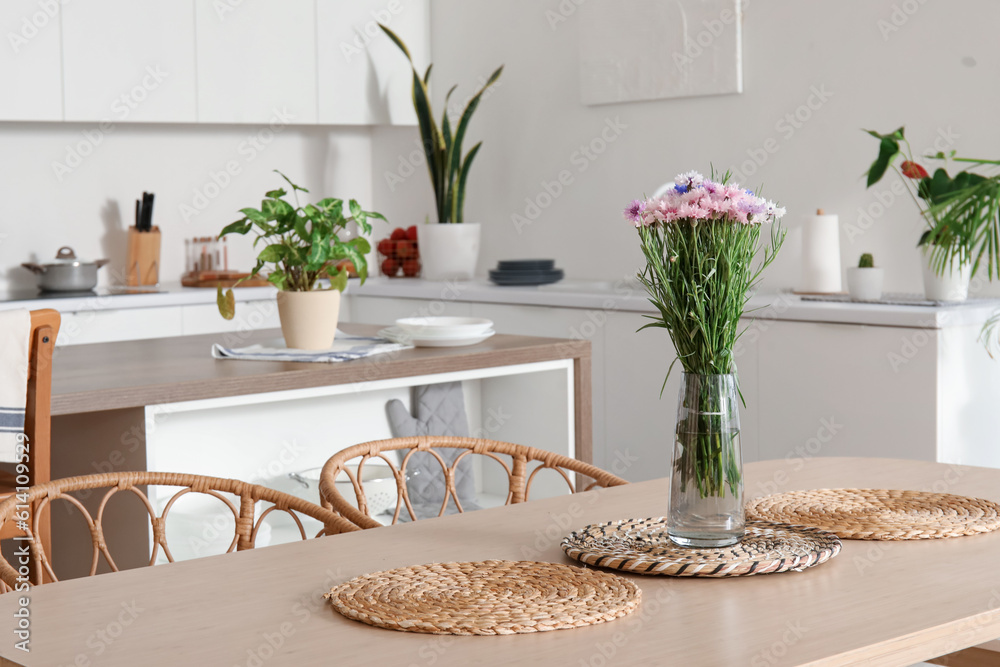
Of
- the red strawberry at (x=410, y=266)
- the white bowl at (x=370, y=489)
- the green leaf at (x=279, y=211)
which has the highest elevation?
the green leaf at (x=279, y=211)

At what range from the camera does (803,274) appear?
3662 mm

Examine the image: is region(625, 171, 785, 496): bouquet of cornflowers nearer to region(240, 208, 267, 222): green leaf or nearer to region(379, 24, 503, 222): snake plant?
region(240, 208, 267, 222): green leaf

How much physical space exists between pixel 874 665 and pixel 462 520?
616mm

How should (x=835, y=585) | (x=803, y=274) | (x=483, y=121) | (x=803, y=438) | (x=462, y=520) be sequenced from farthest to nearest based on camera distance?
(x=483, y=121), (x=803, y=274), (x=803, y=438), (x=462, y=520), (x=835, y=585)

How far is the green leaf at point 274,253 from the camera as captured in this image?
104 inches

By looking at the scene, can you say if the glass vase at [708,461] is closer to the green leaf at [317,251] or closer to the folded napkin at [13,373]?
the folded napkin at [13,373]

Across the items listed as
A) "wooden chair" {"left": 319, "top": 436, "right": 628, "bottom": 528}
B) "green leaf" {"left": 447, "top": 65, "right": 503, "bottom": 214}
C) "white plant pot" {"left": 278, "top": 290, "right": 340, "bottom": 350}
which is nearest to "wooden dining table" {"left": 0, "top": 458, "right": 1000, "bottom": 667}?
"wooden chair" {"left": 319, "top": 436, "right": 628, "bottom": 528}

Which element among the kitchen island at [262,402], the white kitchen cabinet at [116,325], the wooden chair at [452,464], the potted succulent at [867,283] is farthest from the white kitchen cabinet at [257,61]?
the wooden chair at [452,464]

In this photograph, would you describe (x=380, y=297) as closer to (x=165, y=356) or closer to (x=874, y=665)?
(x=165, y=356)

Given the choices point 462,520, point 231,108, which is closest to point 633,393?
point 231,108

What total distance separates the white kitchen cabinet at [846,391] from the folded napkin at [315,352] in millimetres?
1167

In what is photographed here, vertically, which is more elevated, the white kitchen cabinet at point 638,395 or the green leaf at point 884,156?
the green leaf at point 884,156

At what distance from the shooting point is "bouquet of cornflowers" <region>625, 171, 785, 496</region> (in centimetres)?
116

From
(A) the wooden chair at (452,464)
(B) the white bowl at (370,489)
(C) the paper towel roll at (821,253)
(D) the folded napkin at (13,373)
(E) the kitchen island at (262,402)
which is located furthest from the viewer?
(C) the paper towel roll at (821,253)
